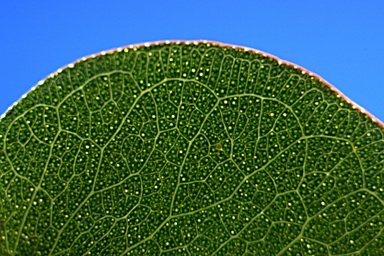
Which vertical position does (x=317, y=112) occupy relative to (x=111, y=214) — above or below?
above

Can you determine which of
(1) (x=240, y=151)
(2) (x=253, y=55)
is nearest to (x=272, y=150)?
(1) (x=240, y=151)

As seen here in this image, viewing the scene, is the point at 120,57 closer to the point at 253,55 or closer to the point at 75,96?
the point at 75,96

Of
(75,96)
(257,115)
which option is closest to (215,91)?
(257,115)

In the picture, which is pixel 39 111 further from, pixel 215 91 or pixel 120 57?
pixel 215 91

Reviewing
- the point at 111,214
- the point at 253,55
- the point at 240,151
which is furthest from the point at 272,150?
the point at 111,214

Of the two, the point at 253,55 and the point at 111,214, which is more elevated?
the point at 253,55

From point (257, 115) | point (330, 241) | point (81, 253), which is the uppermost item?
point (257, 115)
